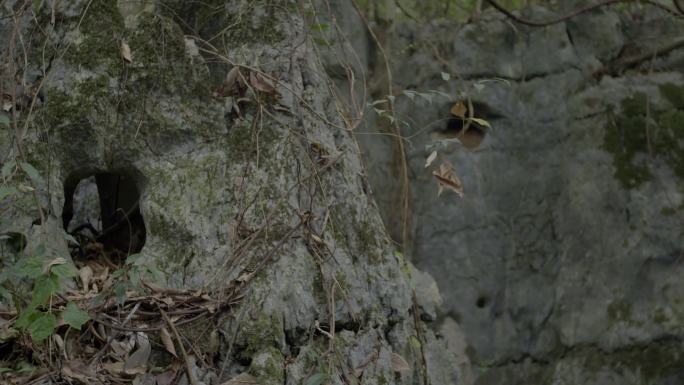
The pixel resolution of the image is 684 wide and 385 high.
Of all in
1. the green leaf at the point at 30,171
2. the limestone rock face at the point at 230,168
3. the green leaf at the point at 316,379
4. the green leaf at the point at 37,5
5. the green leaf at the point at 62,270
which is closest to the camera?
the green leaf at the point at 62,270

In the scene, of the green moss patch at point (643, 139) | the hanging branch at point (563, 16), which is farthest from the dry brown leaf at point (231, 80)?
the green moss patch at point (643, 139)

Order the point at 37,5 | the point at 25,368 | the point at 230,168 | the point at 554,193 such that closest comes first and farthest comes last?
the point at 25,368
the point at 230,168
the point at 37,5
the point at 554,193

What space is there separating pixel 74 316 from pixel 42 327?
0.30 feet

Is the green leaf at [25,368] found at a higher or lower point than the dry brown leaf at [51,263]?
lower

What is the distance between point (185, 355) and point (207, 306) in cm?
19

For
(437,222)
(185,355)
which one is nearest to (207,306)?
(185,355)

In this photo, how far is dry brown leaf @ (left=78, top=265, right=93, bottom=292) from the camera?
3008mm

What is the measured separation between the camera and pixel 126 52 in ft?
10.6

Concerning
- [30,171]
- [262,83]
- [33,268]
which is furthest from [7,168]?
[262,83]

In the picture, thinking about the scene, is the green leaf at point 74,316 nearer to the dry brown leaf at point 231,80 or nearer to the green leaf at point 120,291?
the green leaf at point 120,291

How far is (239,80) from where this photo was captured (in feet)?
10.7

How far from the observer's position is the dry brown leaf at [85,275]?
3.01 metres

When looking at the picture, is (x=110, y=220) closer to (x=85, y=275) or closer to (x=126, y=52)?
(x=85, y=275)

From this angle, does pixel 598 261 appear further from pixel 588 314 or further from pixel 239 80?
pixel 239 80
